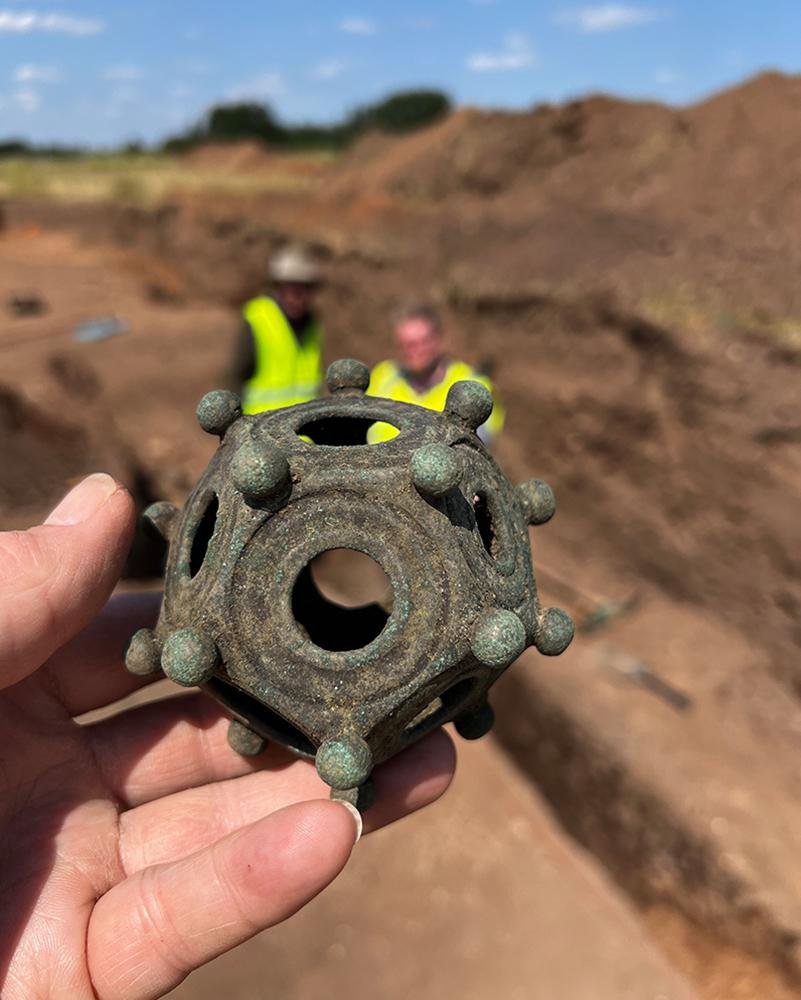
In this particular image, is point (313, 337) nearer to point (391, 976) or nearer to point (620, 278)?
point (620, 278)

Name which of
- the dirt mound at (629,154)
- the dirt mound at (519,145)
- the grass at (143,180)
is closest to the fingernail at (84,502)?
the dirt mound at (629,154)

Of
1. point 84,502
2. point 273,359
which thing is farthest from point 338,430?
point 273,359

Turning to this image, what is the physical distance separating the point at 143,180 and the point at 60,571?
20310 mm

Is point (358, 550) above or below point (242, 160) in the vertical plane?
above

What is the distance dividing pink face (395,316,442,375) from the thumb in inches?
104

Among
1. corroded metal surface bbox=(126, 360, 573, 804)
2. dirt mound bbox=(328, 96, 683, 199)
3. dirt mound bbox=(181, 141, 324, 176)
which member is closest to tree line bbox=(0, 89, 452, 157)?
dirt mound bbox=(181, 141, 324, 176)

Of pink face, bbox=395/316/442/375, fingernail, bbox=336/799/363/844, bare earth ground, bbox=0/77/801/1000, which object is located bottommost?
bare earth ground, bbox=0/77/801/1000

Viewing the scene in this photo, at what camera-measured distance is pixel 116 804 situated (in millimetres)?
2660

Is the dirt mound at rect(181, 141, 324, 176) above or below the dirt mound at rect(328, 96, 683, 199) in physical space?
below

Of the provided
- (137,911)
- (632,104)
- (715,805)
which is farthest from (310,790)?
(632,104)

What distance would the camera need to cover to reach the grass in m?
17.9

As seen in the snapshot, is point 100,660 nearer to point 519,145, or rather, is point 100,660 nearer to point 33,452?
point 33,452

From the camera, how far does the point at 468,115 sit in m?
13.7

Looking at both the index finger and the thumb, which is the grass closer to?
the index finger
